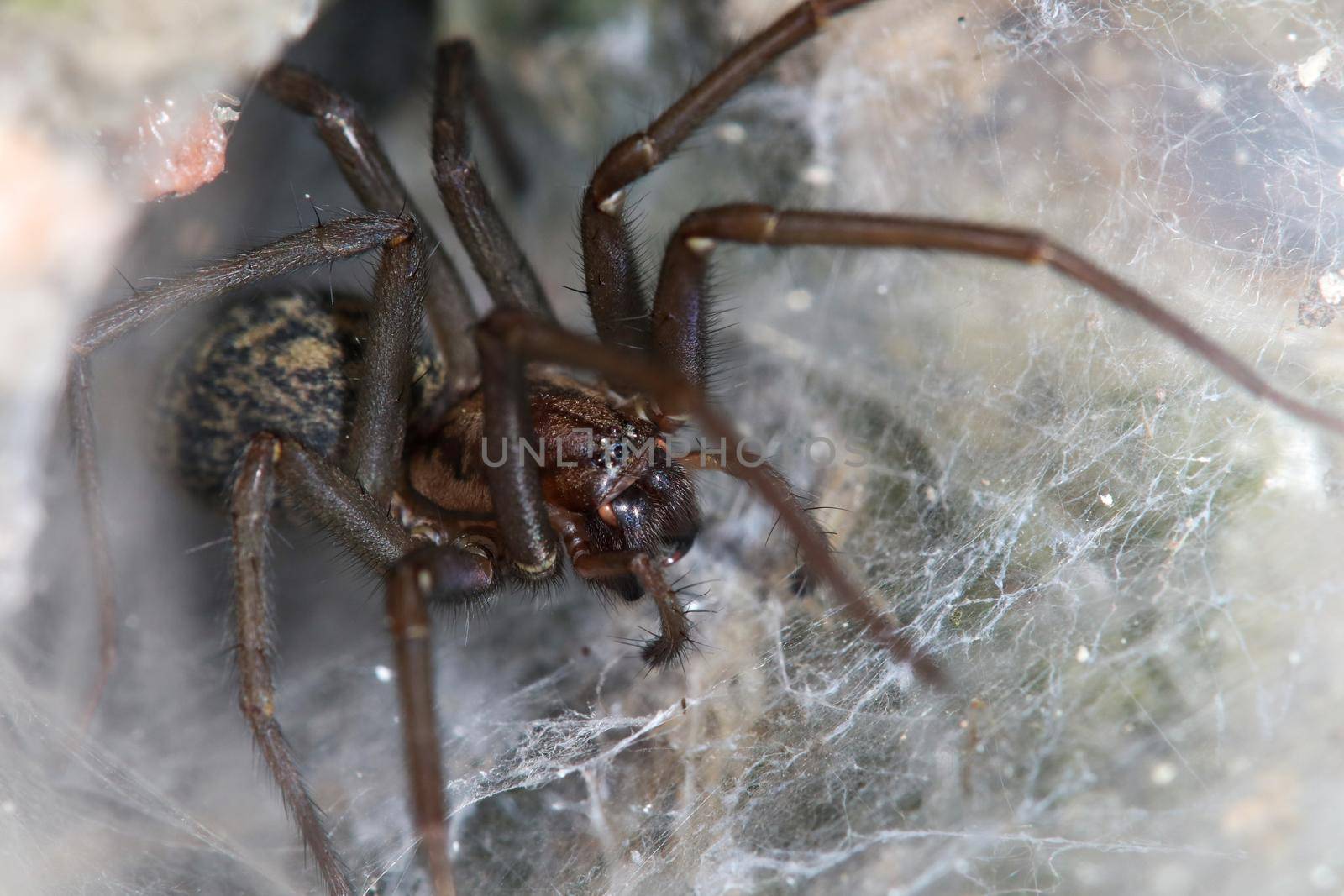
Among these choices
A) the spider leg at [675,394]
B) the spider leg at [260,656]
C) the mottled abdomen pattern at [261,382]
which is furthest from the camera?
the mottled abdomen pattern at [261,382]

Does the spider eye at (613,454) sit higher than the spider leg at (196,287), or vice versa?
the spider leg at (196,287)

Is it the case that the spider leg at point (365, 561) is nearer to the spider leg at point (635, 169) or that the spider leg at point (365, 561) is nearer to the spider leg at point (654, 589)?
the spider leg at point (654, 589)

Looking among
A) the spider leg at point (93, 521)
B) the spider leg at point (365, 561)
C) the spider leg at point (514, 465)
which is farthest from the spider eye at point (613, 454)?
the spider leg at point (93, 521)

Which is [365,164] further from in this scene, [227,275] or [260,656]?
[260,656]

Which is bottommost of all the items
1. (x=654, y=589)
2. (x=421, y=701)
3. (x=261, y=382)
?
(x=654, y=589)

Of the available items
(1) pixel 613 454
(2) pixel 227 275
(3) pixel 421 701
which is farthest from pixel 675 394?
(2) pixel 227 275

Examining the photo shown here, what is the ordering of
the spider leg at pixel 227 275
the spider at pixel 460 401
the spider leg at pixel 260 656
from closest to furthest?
the spider at pixel 460 401 → the spider leg at pixel 260 656 → the spider leg at pixel 227 275

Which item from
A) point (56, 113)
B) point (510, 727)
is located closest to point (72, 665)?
point (510, 727)

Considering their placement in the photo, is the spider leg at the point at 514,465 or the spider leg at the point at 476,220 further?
the spider leg at the point at 476,220
